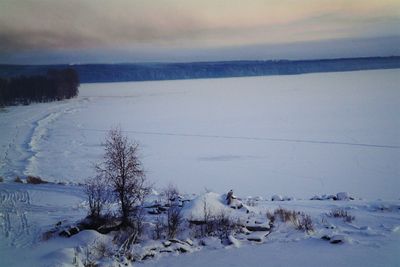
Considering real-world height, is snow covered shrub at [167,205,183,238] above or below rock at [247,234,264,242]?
above

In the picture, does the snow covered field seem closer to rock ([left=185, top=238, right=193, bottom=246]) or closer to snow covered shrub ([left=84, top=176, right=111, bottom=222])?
rock ([left=185, top=238, right=193, bottom=246])

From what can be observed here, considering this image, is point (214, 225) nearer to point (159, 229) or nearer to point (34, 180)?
point (159, 229)

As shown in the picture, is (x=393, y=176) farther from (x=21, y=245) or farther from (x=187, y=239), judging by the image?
(x=21, y=245)

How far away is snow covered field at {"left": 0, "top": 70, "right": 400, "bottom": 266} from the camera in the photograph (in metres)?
5.48

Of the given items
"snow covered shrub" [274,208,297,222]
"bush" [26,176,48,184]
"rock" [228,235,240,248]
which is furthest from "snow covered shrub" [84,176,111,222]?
"bush" [26,176,48,184]

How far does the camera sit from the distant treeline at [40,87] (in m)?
7.66

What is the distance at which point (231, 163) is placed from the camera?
42.0 feet

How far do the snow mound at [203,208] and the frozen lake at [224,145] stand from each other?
3.11 meters

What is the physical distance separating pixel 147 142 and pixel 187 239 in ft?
32.4

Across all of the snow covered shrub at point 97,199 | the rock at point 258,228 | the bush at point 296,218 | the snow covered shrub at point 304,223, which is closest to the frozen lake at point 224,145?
the snow covered shrub at point 97,199

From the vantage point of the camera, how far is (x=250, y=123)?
66.1 feet

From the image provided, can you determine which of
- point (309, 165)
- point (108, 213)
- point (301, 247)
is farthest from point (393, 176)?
point (108, 213)

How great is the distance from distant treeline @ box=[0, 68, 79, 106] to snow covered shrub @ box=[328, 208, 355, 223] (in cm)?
660

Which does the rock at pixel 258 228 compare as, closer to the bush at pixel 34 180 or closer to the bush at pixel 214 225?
the bush at pixel 214 225
